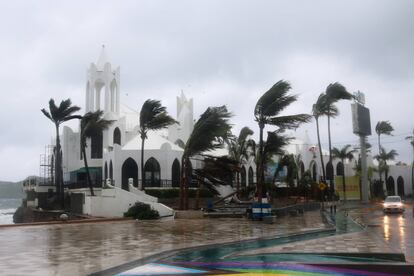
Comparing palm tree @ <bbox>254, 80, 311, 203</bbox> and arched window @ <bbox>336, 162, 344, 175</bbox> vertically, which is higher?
palm tree @ <bbox>254, 80, 311, 203</bbox>

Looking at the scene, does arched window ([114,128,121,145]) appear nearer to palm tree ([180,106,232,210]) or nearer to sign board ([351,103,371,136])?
palm tree ([180,106,232,210])

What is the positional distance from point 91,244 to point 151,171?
25.0 metres

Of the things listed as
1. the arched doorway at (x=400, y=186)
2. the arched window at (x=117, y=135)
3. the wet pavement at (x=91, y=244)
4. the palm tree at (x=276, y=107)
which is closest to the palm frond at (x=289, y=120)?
the palm tree at (x=276, y=107)

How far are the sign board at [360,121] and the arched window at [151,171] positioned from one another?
928 inches

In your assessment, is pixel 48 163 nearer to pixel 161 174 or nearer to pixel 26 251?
pixel 161 174

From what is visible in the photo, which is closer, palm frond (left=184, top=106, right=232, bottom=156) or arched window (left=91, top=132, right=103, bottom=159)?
palm frond (left=184, top=106, right=232, bottom=156)

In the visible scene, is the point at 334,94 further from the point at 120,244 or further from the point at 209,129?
the point at 120,244

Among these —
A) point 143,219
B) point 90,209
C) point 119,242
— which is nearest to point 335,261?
point 119,242

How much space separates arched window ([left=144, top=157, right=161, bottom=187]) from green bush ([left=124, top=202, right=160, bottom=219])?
1151 cm

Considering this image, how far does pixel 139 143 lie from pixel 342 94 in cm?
1778

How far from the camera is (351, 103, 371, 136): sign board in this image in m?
51.2

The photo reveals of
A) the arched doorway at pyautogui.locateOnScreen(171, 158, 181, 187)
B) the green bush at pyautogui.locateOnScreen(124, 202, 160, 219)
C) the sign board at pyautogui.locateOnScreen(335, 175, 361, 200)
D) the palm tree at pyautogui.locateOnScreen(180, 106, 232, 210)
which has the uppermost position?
Answer: the palm tree at pyautogui.locateOnScreen(180, 106, 232, 210)

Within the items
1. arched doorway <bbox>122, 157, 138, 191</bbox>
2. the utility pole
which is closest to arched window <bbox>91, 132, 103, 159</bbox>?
arched doorway <bbox>122, 157, 138, 191</bbox>

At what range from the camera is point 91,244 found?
1411 centimetres
